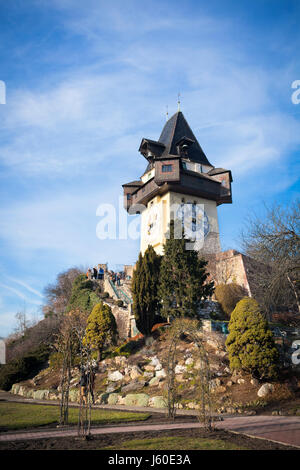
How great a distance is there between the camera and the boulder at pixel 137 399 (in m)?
12.5

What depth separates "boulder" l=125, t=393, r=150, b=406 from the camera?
1254 centimetres

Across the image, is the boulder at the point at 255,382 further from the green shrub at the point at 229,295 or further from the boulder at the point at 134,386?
the green shrub at the point at 229,295

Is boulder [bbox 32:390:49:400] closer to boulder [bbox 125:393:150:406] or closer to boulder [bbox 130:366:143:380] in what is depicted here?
boulder [bbox 130:366:143:380]

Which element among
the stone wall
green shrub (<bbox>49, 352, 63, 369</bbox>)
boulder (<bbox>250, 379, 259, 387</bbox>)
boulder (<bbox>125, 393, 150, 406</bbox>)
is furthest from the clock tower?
boulder (<bbox>250, 379, 259, 387</bbox>)

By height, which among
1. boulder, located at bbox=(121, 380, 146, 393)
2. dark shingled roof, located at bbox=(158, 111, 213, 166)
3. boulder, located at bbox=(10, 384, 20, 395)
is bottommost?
boulder, located at bbox=(10, 384, 20, 395)

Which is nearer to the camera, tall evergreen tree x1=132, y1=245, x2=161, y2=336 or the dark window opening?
tall evergreen tree x1=132, y1=245, x2=161, y2=336

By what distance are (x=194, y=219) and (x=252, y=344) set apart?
877 inches

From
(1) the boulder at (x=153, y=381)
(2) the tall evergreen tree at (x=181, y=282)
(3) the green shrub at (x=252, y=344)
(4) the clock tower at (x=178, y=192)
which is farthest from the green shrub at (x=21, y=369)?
(3) the green shrub at (x=252, y=344)

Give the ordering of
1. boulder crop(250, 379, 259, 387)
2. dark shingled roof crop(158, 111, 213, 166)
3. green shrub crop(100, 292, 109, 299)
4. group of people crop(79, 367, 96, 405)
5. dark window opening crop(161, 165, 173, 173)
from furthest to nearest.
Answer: dark shingled roof crop(158, 111, 213, 166), dark window opening crop(161, 165, 173, 173), green shrub crop(100, 292, 109, 299), boulder crop(250, 379, 259, 387), group of people crop(79, 367, 96, 405)

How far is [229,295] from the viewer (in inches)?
949

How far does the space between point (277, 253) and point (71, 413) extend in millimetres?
8152

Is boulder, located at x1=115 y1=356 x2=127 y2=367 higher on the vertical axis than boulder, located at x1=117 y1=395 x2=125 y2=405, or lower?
higher

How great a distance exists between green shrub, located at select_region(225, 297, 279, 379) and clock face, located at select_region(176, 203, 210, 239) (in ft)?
65.2

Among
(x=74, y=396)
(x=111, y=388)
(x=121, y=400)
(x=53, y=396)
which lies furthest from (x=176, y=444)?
(x=53, y=396)
